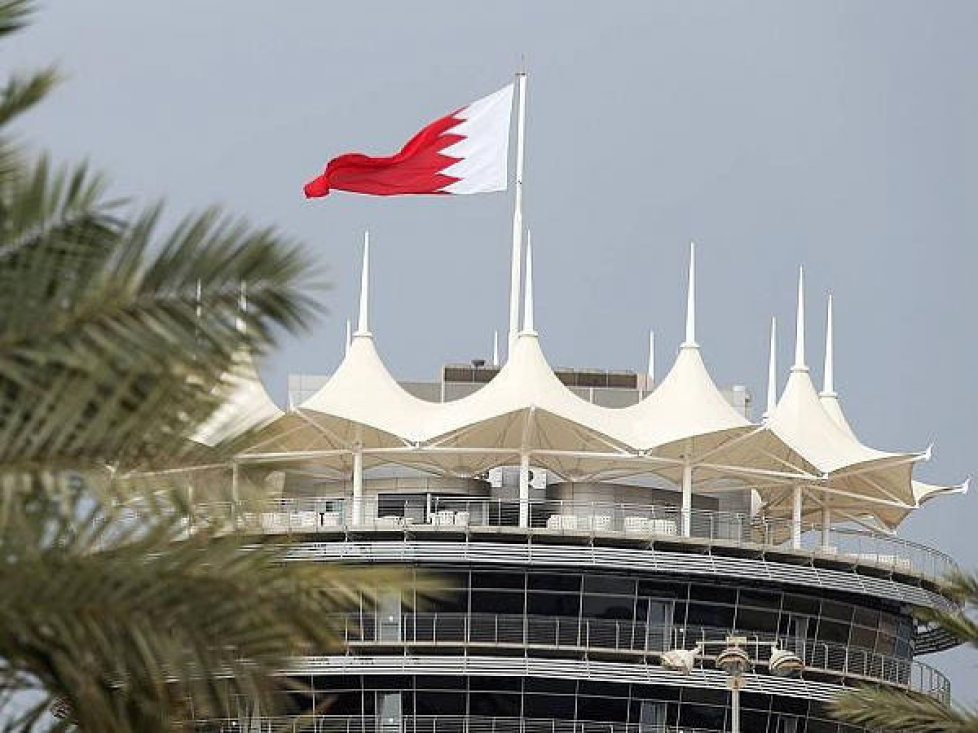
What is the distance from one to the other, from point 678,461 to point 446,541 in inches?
283

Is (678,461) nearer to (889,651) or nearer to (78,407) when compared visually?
(889,651)

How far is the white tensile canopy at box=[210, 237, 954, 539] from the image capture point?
8012 cm

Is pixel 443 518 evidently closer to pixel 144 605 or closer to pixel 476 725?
pixel 476 725

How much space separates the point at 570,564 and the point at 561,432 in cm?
389

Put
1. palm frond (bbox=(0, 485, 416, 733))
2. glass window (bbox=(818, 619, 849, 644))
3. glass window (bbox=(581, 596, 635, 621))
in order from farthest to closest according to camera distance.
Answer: glass window (bbox=(818, 619, 849, 644)) < glass window (bbox=(581, 596, 635, 621)) < palm frond (bbox=(0, 485, 416, 733))

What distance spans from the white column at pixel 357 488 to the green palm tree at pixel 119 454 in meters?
63.4

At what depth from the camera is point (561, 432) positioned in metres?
81.0

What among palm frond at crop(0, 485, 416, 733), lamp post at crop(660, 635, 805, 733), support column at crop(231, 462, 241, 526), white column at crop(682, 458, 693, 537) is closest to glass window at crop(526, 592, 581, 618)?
white column at crop(682, 458, 693, 537)

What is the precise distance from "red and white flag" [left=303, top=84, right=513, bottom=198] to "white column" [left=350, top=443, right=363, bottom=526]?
7.77m

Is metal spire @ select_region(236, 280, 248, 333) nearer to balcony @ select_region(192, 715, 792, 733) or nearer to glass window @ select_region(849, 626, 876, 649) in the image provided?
balcony @ select_region(192, 715, 792, 733)

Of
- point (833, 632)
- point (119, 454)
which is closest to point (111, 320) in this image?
point (119, 454)

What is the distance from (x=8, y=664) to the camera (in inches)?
680

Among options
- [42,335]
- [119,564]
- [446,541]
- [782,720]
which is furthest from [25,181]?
[782,720]

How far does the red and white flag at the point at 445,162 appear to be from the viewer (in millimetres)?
79875
